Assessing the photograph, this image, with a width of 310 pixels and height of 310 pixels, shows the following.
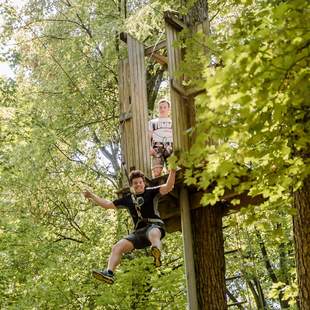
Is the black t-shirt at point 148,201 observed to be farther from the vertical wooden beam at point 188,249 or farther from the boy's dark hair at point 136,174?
the vertical wooden beam at point 188,249

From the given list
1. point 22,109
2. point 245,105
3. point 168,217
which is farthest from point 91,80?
point 245,105

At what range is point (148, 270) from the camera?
9.79m

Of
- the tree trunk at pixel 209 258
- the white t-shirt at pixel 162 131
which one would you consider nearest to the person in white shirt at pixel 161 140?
the white t-shirt at pixel 162 131

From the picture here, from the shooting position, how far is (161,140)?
24.0ft

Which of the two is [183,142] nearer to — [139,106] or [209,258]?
[139,106]

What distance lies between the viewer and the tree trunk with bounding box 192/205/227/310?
20.3 feet

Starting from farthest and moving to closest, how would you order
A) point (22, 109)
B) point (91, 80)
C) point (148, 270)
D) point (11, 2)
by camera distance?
point (11, 2) → point (22, 109) → point (91, 80) → point (148, 270)

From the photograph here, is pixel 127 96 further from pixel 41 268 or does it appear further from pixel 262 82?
pixel 41 268

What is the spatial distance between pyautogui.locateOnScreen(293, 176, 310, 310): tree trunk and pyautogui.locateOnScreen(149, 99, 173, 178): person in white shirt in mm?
2595

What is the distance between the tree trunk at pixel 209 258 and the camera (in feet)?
20.3

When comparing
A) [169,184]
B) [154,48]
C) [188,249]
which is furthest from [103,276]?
[154,48]

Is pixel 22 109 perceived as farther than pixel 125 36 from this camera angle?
Yes

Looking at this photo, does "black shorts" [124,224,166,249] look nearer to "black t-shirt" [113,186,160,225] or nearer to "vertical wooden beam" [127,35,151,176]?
"black t-shirt" [113,186,160,225]

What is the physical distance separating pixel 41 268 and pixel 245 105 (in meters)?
9.31
